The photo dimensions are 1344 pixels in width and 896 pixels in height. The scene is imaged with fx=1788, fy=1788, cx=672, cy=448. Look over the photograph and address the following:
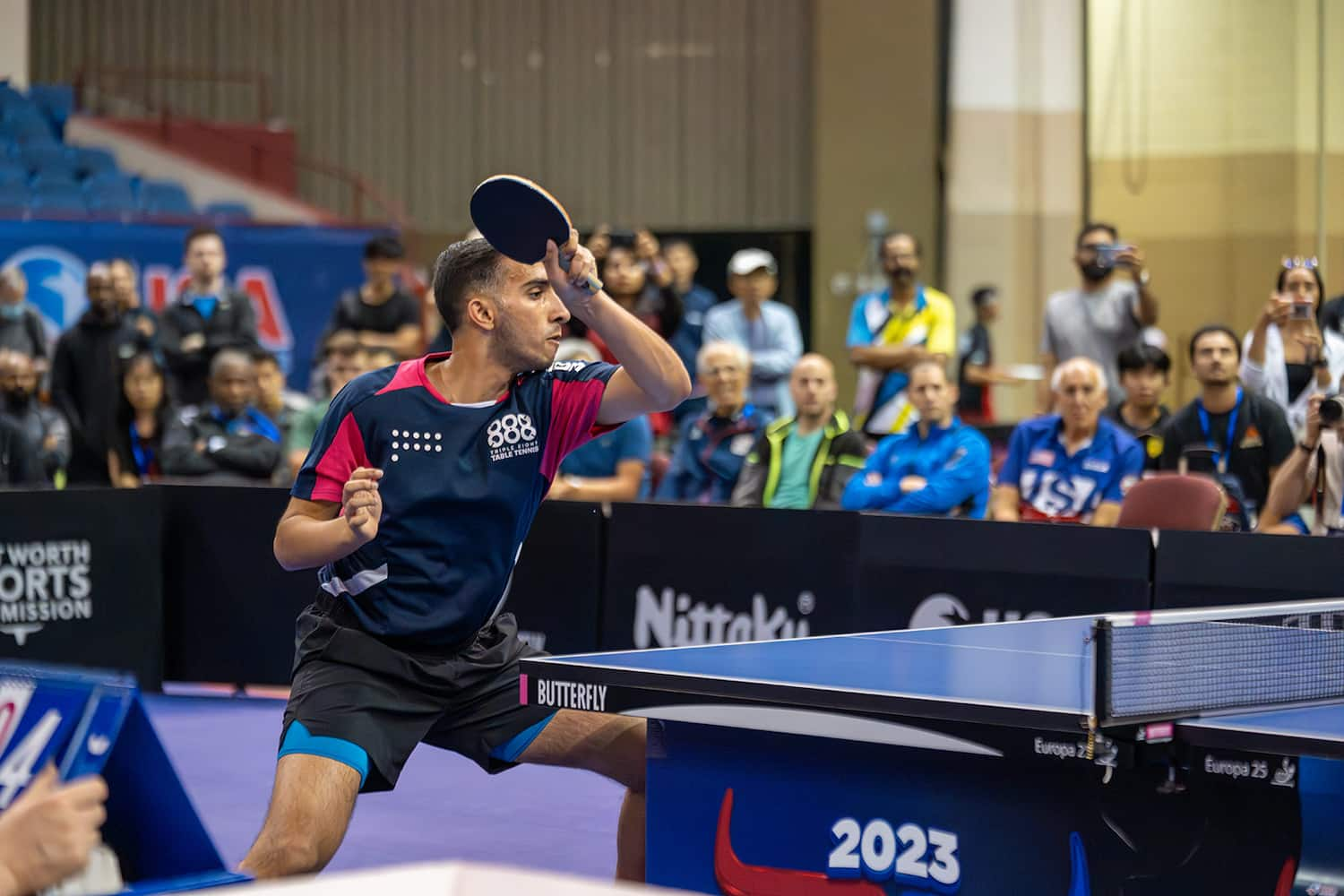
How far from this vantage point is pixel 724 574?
7711mm

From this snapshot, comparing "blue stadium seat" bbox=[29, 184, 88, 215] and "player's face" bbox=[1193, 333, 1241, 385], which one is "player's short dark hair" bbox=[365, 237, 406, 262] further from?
"blue stadium seat" bbox=[29, 184, 88, 215]

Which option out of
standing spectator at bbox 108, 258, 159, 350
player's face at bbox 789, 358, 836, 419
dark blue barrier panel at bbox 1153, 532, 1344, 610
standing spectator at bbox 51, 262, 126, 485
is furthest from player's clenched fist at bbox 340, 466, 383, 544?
standing spectator at bbox 108, 258, 159, 350

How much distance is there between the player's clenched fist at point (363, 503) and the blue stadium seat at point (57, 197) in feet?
44.2

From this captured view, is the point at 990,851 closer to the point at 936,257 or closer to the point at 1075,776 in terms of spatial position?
the point at 1075,776

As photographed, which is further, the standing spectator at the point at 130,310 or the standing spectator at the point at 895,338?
the standing spectator at the point at 130,310

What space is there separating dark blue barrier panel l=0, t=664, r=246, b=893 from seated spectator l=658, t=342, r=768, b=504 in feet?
21.2

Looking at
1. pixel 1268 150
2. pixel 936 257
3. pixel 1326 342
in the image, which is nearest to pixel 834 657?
pixel 1326 342

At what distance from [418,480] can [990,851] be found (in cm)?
147

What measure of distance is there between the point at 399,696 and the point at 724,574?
3916 mm

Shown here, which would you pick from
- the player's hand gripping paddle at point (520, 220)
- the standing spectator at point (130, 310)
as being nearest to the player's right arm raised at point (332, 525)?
the player's hand gripping paddle at point (520, 220)

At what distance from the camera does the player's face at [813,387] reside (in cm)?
832

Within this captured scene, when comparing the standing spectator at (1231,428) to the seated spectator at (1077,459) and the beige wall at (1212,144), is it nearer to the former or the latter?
the seated spectator at (1077,459)

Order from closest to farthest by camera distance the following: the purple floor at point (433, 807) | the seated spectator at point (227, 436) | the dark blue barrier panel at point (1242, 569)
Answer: the purple floor at point (433, 807) → the dark blue barrier panel at point (1242, 569) → the seated spectator at point (227, 436)

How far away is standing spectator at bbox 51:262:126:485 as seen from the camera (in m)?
10.8
